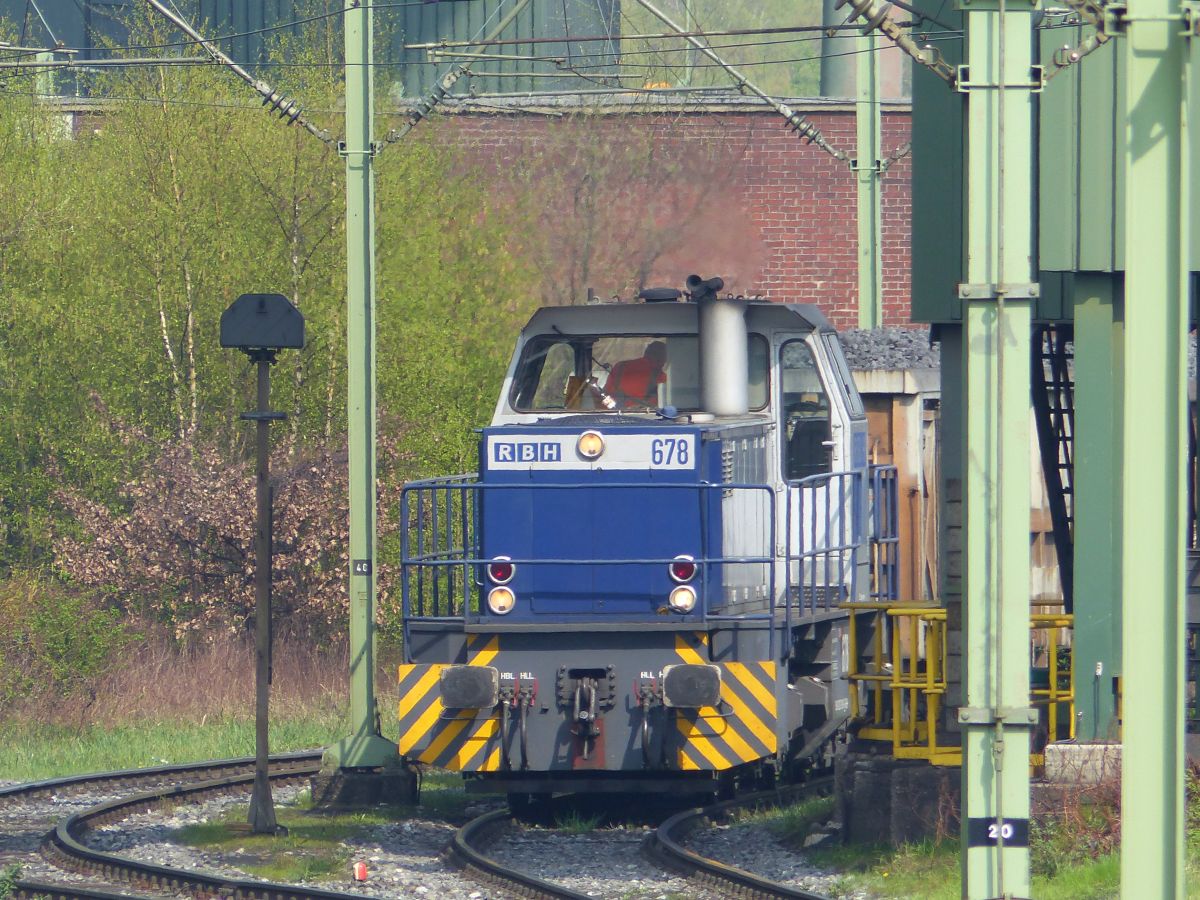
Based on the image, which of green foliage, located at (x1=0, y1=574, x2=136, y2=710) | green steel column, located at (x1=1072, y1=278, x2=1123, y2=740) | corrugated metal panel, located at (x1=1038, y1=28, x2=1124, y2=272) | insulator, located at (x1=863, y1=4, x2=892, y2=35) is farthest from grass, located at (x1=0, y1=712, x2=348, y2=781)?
insulator, located at (x1=863, y1=4, x2=892, y2=35)

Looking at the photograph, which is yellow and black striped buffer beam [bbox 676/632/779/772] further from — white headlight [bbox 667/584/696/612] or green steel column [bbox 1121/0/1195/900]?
green steel column [bbox 1121/0/1195/900]

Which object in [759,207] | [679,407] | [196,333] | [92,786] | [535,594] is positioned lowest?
[92,786]

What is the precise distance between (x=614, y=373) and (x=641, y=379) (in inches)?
8.0

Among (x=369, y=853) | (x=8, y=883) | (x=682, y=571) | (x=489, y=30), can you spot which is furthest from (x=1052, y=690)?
(x=489, y=30)

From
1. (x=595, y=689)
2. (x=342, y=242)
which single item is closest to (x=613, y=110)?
(x=342, y=242)

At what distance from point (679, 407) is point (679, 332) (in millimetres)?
460

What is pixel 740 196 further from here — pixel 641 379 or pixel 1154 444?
pixel 1154 444

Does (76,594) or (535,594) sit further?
(76,594)

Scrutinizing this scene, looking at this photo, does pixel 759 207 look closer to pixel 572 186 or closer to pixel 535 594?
pixel 572 186

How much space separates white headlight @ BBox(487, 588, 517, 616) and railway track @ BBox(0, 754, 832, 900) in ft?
4.23

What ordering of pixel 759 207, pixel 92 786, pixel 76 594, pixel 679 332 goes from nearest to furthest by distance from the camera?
pixel 679 332 → pixel 92 786 → pixel 76 594 → pixel 759 207

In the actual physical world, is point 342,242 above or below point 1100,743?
above

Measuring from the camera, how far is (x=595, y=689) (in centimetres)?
1005

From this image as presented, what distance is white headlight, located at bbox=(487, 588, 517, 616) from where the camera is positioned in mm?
10516
